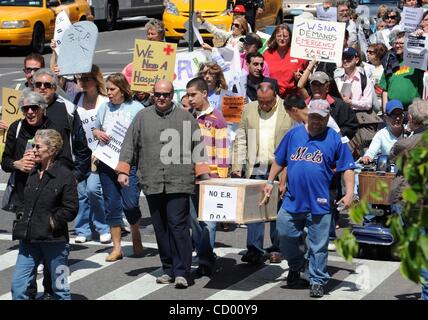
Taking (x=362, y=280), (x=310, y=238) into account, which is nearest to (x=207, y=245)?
(x=310, y=238)

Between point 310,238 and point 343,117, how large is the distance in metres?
2.98

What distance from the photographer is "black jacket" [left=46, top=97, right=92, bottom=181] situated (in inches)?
461

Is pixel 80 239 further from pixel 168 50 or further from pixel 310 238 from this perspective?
pixel 310 238

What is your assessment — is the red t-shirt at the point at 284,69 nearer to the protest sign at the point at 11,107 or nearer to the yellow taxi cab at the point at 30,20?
the protest sign at the point at 11,107

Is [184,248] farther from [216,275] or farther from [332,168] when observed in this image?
[332,168]

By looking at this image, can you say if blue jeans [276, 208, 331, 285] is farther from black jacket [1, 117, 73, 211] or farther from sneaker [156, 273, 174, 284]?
black jacket [1, 117, 73, 211]

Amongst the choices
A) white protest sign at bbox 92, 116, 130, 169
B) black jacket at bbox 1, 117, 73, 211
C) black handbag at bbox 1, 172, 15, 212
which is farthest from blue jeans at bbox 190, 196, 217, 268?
black handbag at bbox 1, 172, 15, 212

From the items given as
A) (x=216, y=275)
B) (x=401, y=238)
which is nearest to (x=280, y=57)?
(x=216, y=275)

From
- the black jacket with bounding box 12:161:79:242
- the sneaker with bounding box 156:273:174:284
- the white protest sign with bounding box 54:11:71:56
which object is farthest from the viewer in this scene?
the white protest sign with bounding box 54:11:71:56

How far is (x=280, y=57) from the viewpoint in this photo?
15852 millimetres

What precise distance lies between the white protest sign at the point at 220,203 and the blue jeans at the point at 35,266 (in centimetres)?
174

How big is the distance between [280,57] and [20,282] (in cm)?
676

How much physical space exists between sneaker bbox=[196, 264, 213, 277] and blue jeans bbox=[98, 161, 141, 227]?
3.22 feet

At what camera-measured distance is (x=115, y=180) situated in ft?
41.1
